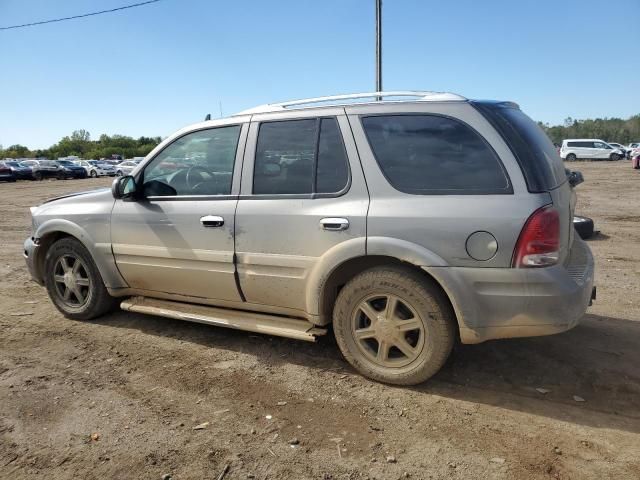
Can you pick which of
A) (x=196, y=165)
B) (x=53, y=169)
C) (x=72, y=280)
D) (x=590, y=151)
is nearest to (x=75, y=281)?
(x=72, y=280)

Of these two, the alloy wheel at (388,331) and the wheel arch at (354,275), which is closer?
the wheel arch at (354,275)

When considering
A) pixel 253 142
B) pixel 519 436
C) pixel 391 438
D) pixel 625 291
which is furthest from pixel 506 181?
pixel 625 291

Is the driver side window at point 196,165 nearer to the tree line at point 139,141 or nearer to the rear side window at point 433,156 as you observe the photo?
the rear side window at point 433,156

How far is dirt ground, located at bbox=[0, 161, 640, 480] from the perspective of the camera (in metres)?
2.51

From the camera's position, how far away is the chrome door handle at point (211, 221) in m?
3.70

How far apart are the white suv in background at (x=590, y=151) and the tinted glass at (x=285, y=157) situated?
140 feet

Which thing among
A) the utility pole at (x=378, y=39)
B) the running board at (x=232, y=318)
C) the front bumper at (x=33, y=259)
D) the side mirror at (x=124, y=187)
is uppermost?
the utility pole at (x=378, y=39)

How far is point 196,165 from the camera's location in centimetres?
397

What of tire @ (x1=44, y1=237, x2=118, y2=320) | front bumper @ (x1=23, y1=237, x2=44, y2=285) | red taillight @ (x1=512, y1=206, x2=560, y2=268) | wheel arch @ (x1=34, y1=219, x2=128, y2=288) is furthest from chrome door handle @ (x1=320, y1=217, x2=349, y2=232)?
front bumper @ (x1=23, y1=237, x2=44, y2=285)

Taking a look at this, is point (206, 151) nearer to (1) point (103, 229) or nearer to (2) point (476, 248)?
(1) point (103, 229)

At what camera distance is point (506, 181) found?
289 cm

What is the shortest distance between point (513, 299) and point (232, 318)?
2082 millimetres

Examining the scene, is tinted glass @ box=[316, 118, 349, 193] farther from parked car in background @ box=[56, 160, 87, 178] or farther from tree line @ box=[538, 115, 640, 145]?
tree line @ box=[538, 115, 640, 145]

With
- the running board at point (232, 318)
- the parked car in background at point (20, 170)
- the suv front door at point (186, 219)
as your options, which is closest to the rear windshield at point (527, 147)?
the running board at point (232, 318)
